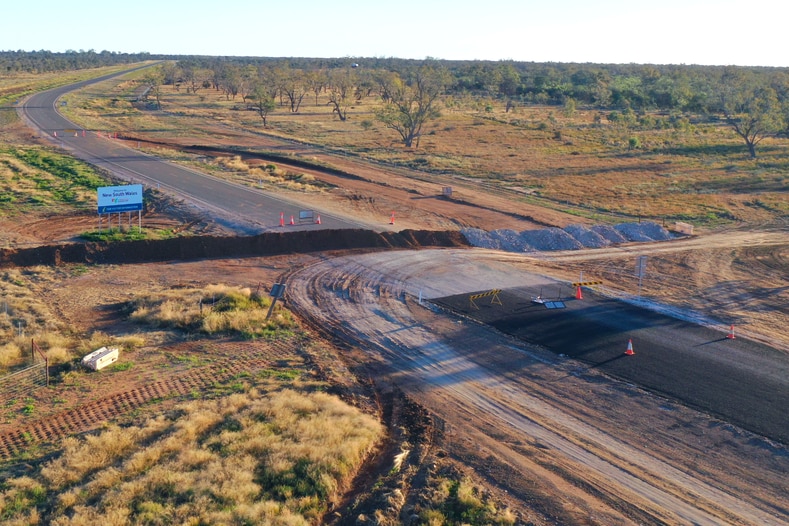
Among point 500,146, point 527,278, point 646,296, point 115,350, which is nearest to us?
point 115,350

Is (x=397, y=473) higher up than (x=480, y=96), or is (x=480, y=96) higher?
(x=480, y=96)

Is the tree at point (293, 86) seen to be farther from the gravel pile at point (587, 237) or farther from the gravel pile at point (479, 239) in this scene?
the gravel pile at point (587, 237)

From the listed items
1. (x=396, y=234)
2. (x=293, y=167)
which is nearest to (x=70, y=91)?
(x=293, y=167)

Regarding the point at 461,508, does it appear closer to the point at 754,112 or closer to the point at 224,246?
the point at 224,246

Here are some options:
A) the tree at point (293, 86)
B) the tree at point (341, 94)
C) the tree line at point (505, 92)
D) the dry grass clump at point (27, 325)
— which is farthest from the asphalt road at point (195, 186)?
the tree at point (293, 86)

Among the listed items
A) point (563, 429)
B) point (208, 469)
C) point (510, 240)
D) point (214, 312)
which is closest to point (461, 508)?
point (563, 429)

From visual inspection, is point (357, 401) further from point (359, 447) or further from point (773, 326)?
point (773, 326)

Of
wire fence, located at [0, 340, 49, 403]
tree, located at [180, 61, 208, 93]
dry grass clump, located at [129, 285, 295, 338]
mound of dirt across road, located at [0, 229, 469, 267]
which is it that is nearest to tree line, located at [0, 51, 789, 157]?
tree, located at [180, 61, 208, 93]

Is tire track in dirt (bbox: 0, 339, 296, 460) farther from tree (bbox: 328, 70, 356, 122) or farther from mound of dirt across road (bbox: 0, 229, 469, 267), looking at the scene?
tree (bbox: 328, 70, 356, 122)
